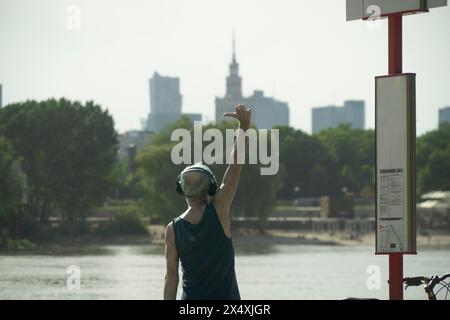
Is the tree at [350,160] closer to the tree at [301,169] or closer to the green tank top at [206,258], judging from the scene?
the tree at [301,169]

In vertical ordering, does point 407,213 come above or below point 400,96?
below

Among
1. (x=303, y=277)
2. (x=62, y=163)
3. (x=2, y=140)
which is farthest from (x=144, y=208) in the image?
(x=303, y=277)

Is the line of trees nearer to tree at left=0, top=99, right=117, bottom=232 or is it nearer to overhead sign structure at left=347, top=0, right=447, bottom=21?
tree at left=0, top=99, right=117, bottom=232

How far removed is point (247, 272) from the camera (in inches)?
2795

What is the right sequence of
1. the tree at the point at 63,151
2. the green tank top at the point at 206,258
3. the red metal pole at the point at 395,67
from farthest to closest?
the tree at the point at 63,151 < the red metal pole at the point at 395,67 < the green tank top at the point at 206,258

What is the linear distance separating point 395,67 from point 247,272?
6352cm

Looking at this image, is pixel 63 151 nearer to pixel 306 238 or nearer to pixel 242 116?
pixel 306 238

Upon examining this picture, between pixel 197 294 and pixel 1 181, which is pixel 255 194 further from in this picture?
pixel 197 294

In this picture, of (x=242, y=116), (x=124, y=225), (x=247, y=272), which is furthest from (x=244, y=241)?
(x=242, y=116)

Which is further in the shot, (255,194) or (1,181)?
(255,194)

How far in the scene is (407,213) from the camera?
7.82m

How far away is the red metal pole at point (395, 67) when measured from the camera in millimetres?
7684

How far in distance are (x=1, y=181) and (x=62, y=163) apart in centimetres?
1460

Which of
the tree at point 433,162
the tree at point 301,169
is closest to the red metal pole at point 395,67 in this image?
the tree at point 433,162
